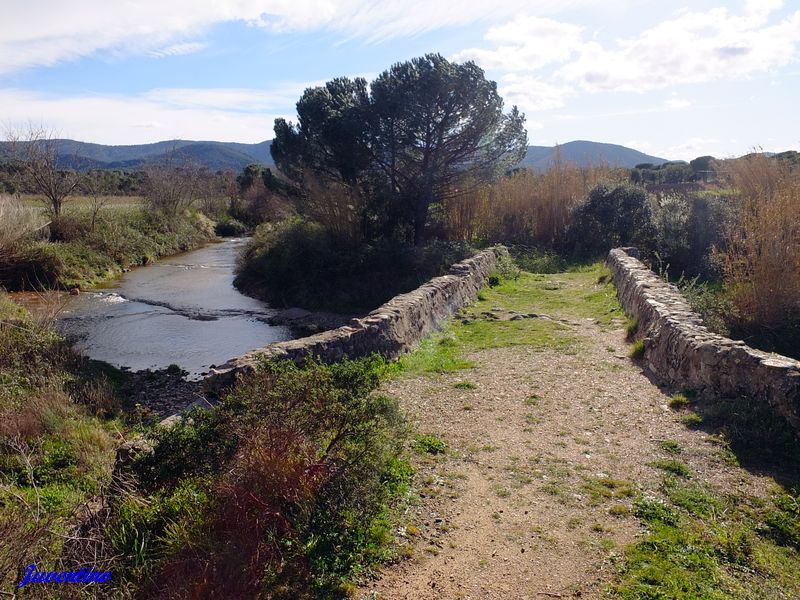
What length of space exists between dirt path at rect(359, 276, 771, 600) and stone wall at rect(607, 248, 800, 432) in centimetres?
38

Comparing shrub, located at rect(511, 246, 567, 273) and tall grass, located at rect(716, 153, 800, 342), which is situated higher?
tall grass, located at rect(716, 153, 800, 342)

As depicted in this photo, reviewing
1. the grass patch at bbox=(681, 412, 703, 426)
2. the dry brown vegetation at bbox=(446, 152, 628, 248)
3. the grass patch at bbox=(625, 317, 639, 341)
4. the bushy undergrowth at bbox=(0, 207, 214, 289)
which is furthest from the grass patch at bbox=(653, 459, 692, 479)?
the dry brown vegetation at bbox=(446, 152, 628, 248)

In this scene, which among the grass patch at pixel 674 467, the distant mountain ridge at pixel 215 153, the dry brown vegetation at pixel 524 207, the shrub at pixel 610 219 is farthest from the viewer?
the distant mountain ridge at pixel 215 153

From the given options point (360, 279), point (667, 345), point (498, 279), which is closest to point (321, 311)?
point (360, 279)

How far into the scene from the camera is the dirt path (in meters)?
3.61

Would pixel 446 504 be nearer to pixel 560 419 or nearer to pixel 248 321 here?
pixel 560 419

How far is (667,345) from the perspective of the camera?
740cm

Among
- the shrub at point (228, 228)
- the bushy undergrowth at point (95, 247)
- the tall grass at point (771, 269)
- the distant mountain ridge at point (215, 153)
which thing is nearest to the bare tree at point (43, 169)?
the bushy undergrowth at point (95, 247)

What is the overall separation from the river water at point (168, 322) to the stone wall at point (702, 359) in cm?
868

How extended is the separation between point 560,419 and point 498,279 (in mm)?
9688

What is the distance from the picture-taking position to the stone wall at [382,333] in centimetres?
718

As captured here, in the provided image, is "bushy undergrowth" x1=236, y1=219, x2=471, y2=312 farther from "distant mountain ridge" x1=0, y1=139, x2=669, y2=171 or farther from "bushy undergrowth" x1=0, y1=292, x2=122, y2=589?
"distant mountain ridge" x1=0, y1=139, x2=669, y2=171

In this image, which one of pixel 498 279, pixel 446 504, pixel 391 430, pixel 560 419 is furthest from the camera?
pixel 498 279

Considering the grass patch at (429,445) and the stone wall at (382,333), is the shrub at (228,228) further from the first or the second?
the grass patch at (429,445)
